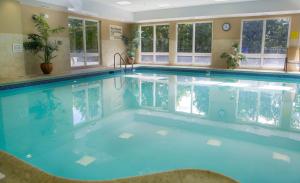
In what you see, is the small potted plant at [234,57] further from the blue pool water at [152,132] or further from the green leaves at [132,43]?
the green leaves at [132,43]

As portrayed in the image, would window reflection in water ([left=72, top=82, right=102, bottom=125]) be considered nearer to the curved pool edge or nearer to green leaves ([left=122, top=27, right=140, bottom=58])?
the curved pool edge

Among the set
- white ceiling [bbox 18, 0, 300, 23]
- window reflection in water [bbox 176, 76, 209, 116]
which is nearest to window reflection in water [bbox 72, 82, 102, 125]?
window reflection in water [bbox 176, 76, 209, 116]

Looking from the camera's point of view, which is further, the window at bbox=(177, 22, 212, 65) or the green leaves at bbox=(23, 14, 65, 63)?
the window at bbox=(177, 22, 212, 65)

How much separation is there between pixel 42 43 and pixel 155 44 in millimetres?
A: 6512

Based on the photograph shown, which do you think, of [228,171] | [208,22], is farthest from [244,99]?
[208,22]

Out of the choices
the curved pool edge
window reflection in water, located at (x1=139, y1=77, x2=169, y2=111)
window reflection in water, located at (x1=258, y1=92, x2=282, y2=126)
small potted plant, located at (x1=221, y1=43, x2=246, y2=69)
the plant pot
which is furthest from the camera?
small potted plant, located at (x1=221, y1=43, x2=246, y2=69)

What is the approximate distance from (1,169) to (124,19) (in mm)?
10192

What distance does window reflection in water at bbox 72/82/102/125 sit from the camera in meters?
4.40

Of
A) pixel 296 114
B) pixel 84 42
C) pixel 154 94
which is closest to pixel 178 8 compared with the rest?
pixel 84 42

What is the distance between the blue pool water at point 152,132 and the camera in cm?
253

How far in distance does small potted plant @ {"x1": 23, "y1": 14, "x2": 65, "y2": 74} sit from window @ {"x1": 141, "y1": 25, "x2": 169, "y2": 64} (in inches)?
230

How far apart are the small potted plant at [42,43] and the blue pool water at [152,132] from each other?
1.67 meters

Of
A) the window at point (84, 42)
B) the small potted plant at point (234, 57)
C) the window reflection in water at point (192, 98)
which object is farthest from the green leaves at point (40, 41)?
the small potted plant at point (234, 57)

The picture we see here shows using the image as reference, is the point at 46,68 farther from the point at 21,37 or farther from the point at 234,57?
the point at 234,57
